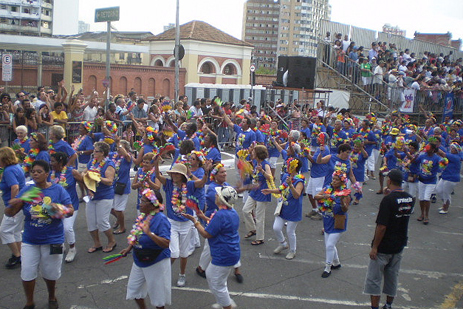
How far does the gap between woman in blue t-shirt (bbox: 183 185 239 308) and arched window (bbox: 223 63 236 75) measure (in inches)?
1591

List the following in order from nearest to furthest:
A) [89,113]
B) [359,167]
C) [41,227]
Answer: [41,227] → [359,167] → [89,113]

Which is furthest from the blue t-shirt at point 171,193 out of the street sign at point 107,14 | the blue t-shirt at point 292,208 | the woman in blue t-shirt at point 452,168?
the street sign at point 107,14

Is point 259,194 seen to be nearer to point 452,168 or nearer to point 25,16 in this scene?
point 452,168

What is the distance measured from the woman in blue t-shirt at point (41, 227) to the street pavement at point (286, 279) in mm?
517

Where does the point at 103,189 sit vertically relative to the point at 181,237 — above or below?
above

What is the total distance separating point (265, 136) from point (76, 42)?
1926 cm

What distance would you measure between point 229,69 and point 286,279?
130 ft

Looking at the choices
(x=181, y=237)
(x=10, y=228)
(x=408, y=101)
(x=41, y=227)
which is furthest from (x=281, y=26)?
(x=41, y=227)

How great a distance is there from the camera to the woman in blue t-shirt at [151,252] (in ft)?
16.4

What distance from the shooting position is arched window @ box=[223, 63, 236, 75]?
4484 centimetres

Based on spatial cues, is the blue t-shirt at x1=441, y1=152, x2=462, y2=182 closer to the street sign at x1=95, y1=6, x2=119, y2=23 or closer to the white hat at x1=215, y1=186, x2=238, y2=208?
the white hat at x1=215, y1=186, x2=238, y2=208

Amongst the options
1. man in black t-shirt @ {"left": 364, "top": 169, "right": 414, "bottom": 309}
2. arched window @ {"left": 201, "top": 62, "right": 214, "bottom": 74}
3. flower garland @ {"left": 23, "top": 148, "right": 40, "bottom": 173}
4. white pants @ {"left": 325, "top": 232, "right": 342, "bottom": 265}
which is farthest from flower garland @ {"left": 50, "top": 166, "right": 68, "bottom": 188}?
arched window @ {"left": 201, "top": 62, "right": 214, "bottom": 74}

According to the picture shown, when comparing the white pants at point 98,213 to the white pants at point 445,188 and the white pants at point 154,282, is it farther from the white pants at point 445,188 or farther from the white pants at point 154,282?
the white pants at point 445,188

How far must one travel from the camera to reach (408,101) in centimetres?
2430
